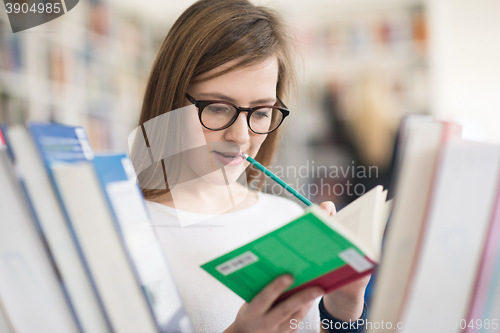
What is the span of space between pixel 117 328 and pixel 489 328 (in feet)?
0.97

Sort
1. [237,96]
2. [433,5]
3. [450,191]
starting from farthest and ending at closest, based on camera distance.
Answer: [433,5], [237,96], [450,191]

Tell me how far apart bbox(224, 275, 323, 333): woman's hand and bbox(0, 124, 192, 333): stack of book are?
11cm

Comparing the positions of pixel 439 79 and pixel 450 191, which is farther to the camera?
pixel 439 79

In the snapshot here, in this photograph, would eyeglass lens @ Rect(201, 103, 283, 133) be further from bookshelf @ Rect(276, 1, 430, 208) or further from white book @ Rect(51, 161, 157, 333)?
bookshelf @ Rect(276, 1, 430, 208)

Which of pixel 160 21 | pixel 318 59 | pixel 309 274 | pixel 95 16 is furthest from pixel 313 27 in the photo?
pixel 309 274

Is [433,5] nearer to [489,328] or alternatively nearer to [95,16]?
[95,16]

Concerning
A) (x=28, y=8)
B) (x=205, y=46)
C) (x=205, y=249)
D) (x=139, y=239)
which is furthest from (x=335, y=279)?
(x=28, y=8)

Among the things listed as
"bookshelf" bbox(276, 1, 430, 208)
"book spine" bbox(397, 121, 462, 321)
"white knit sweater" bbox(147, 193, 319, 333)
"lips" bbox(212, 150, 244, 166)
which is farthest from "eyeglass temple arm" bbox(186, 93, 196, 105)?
"bookshelf" bbox(276, 1, 430, 208)

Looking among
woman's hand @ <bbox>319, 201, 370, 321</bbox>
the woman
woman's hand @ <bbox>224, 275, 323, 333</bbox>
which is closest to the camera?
woman's hand @ <bbox>224, 275, 323, 333</bbox>

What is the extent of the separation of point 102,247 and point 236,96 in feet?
1.56

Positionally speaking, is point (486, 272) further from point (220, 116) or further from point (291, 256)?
point (220, 116)

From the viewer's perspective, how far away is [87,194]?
0.29 meters

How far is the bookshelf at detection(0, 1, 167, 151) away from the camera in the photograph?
1853 mm

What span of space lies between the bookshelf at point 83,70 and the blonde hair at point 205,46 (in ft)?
2.74
